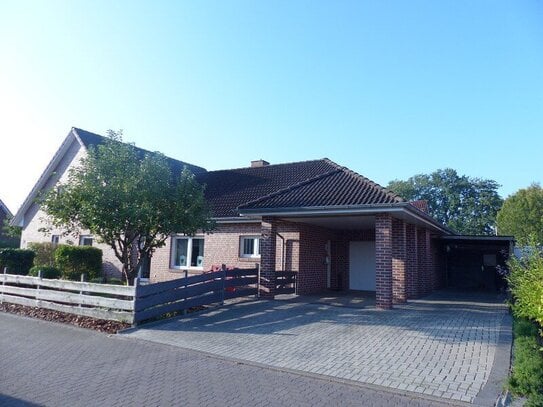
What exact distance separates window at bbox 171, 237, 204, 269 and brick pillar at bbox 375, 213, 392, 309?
347 inches

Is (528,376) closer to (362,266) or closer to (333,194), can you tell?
(333,194)

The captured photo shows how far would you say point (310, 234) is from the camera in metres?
16.8

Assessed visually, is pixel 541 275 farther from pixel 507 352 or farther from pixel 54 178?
pixel 54 178

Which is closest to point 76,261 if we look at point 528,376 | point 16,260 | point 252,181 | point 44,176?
point 16,260

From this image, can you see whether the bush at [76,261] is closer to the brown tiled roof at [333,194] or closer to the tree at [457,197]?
the brown tiled roof at [333,194]

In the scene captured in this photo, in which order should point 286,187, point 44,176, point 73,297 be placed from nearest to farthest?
point 73,297 → point 286,187 → point 44,176

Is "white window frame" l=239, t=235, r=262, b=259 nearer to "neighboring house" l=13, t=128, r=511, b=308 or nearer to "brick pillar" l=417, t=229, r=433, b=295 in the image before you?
"neighboring house" l=13, t=128, r=511, b=308

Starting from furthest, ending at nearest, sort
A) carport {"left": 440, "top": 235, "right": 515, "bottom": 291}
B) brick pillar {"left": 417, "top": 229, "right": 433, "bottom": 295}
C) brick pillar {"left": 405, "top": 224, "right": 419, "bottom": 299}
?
carport {"left": 440, "top": 235, "right": 515, "bottom": 291} → brick pillar {"left": 417, "top": 229, "right": 433, "bottom": 295} → brick pillar {"left": 405, "top": 224, "right": 419, "bottom": 299}

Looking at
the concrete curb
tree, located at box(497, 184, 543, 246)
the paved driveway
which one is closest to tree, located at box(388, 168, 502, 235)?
tree, located at box(497, 184, 543, 246)

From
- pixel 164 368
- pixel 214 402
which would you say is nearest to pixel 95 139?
pixel 164 368

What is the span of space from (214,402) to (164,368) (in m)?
1.80

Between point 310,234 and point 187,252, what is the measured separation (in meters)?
5.92

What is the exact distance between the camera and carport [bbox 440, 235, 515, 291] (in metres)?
22.8

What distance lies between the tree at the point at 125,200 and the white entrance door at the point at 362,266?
9132 mm
